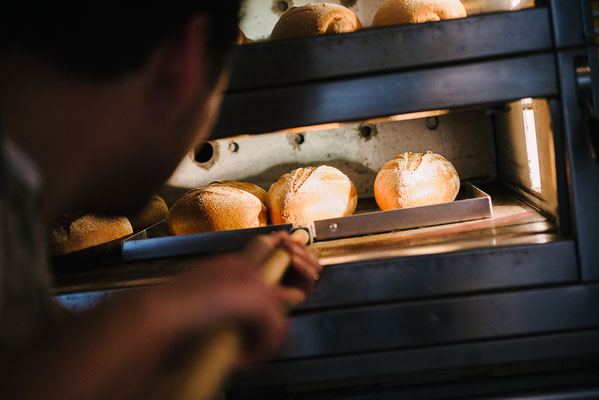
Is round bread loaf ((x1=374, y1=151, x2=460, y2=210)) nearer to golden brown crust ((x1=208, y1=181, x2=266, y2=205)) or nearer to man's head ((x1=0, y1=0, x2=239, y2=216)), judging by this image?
golden brown crust ((x1=208, y1=181, x2=266, y2=205))

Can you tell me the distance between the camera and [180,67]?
0.53 m

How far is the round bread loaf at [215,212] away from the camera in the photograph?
1465 millimetres

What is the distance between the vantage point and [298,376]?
1.16 m

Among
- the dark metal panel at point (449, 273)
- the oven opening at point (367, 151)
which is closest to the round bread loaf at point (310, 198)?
the oven opening at point (367, 151)

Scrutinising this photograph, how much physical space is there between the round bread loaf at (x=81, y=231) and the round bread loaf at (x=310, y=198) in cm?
51

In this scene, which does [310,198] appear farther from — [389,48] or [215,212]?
[389,48]

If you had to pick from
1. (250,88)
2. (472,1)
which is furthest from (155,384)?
(472,1)

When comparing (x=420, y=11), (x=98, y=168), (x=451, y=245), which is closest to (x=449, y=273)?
(x=451, y=245)

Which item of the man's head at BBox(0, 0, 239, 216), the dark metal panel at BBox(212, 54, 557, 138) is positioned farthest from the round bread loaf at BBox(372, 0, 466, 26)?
the man's head at BBox(0, 0, 239, 216)

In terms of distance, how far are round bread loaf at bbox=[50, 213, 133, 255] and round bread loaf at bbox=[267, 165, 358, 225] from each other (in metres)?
0.51

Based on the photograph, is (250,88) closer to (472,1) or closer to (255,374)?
(255,374)

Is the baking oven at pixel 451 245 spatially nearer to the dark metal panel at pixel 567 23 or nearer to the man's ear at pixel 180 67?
the dark metal panel at pixel 567 23

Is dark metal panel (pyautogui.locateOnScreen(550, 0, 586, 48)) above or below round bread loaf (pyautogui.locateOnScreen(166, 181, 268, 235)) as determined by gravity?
above

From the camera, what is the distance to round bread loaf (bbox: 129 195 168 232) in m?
1.73
